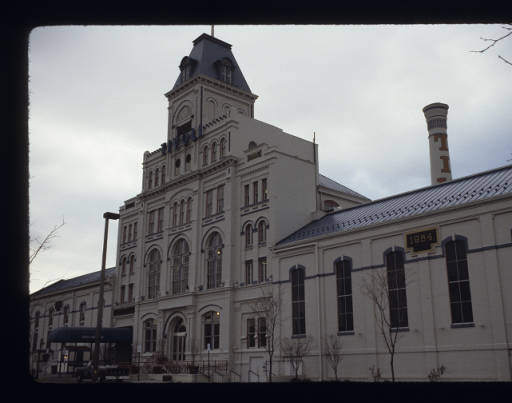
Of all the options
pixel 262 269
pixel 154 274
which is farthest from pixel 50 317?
pixel 262 269

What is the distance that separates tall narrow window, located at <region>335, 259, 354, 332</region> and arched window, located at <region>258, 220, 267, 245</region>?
833cm

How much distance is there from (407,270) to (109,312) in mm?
38566

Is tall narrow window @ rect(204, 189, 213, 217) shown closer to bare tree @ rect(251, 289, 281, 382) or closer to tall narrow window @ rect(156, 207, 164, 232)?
tall narrow window @ rect(156, 207, 164, 232)

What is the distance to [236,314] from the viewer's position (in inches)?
1716

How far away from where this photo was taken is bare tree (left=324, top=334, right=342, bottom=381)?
3459cm

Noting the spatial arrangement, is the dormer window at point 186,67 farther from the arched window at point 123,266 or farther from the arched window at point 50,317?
the arched window at point 50,317

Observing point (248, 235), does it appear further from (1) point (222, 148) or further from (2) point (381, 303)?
(2) point (381, 303)

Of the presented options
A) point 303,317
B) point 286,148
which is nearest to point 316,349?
point 303,317

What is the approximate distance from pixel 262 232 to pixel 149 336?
17.6 metres

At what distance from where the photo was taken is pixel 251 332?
4244 centimetres

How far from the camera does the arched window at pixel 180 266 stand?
50.4m

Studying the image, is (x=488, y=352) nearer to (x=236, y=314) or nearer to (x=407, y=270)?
(x=407, y=270)

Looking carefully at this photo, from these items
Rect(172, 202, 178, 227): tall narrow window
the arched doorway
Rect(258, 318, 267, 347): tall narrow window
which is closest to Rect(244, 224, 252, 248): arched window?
Rect(258, 318, 267, 347): tall narrow window
